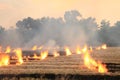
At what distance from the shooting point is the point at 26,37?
194 metres

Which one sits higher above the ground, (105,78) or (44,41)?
(44,41)

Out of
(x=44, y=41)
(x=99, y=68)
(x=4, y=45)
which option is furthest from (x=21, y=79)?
(x=44, y=41)

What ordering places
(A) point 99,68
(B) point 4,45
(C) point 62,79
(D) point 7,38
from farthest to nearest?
(D) point 7,38 → (B) point 4,45 → (A) point 99,68 → (C) point 62,79

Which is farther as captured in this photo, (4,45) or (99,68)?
(4,45)

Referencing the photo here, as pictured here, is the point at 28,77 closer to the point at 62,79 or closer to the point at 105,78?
the point at 62,79

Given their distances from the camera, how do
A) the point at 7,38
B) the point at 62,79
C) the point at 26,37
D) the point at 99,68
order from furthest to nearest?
the point at 26,37
the point at 7,38
the point at 99,68
the point at 62,79

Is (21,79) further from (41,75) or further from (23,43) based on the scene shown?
(23,43)

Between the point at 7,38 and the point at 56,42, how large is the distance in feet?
88.9

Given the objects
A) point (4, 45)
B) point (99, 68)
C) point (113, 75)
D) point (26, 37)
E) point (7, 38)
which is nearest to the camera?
point (113, 75)

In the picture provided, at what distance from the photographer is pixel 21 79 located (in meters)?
37.7

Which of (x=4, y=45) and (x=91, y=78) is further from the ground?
(x=4, y=45)

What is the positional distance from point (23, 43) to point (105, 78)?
147 m

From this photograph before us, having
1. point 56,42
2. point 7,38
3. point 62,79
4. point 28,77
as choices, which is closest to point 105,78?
point 62,79

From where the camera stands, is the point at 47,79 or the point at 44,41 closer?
the point at 47,79
